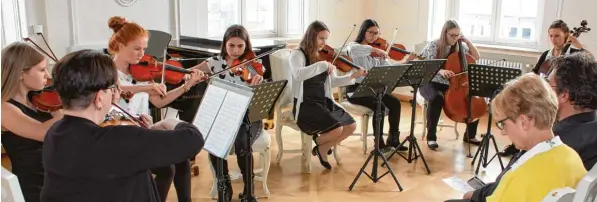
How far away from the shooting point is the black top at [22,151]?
6.86ft

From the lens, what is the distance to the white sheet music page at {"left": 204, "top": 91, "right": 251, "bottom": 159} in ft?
6.55

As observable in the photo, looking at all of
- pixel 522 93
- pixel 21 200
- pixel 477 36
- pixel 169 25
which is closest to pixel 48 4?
pixel 169 25

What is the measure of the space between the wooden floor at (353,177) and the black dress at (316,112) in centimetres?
35

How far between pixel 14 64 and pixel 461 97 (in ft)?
10.8

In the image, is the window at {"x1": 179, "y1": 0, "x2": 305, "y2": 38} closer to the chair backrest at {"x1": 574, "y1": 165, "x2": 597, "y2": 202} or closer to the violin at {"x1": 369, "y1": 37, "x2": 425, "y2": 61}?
the violin at {"x1": 369, "y1": 37, "x2": 425, "y2": 61}

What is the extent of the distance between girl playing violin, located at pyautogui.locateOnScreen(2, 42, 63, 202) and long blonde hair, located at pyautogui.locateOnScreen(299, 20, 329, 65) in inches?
81.5

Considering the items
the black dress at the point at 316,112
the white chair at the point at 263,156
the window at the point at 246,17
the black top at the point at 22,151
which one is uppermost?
the window at the point at 246,17

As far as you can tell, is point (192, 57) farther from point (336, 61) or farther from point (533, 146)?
point (533, 146)

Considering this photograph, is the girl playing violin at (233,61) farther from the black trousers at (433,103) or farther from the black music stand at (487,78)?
the black trousers at (433,103)

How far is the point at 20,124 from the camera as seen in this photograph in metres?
2.04

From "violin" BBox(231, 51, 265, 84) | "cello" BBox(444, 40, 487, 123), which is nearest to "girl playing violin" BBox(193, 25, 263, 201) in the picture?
"violin" BBox(231, 51, 265, 84)

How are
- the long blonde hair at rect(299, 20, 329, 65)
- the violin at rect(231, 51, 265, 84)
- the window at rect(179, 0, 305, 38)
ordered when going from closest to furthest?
the violin at rect(231, 51, 265, 84)
the long blonde hair at rect(299, 20, 329, 65)
the window at rect(179, 0, 305, 38)

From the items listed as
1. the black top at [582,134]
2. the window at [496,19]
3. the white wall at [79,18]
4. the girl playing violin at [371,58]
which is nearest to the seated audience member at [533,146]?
the black top at [582,134]

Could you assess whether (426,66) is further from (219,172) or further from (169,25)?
(169,25)
